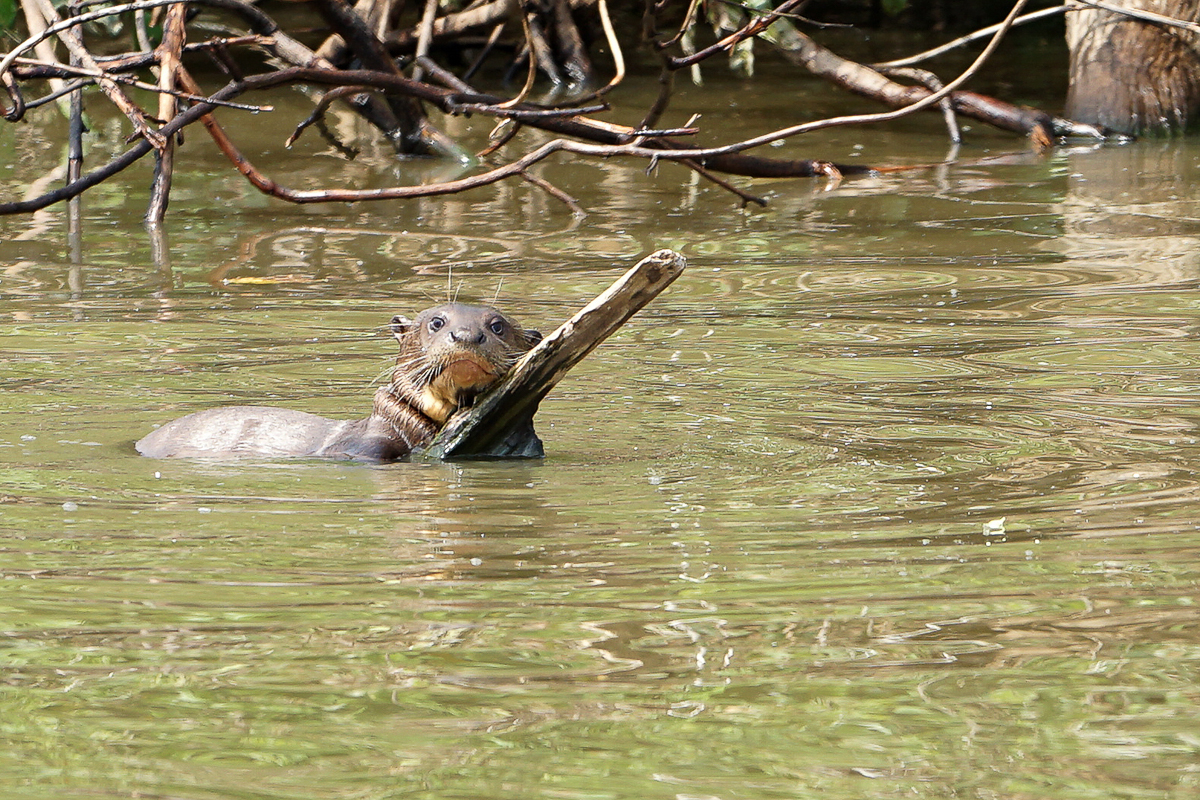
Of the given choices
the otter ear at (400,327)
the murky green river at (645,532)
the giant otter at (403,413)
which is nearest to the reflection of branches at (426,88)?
the murky green river at (645,532)

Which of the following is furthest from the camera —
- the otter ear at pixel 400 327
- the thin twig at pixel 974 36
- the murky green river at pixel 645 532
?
the thin twig at pixel 974 36

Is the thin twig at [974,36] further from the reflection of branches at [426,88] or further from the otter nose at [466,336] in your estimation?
the otter nose at [466,336]

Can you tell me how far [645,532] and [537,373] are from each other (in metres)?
1.00

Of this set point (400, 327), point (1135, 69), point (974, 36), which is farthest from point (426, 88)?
point (1135, 69)

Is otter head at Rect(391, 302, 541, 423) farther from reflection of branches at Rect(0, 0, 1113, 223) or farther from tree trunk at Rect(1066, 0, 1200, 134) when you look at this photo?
tree trunk at Rect(1066, 0, 1200, 134)

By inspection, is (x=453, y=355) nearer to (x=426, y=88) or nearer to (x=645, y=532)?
(x=645, y=532)

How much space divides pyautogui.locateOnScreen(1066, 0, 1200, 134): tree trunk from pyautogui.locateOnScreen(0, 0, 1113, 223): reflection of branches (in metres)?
0.23

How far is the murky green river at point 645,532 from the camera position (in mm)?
2461

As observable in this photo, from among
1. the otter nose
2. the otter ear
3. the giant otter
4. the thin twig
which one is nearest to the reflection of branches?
the thin twig

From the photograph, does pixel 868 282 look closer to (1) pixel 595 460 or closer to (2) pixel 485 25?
(1) pixel 595 460

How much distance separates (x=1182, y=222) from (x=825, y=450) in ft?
13.2

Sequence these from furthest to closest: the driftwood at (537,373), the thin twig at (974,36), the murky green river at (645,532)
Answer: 1. the thin twig at (974,36)
2. the driftwood at (537,373)
3. the murky green river at (645,532)

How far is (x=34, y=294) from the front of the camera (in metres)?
6.99

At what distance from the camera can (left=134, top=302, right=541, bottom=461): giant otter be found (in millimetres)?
4766
